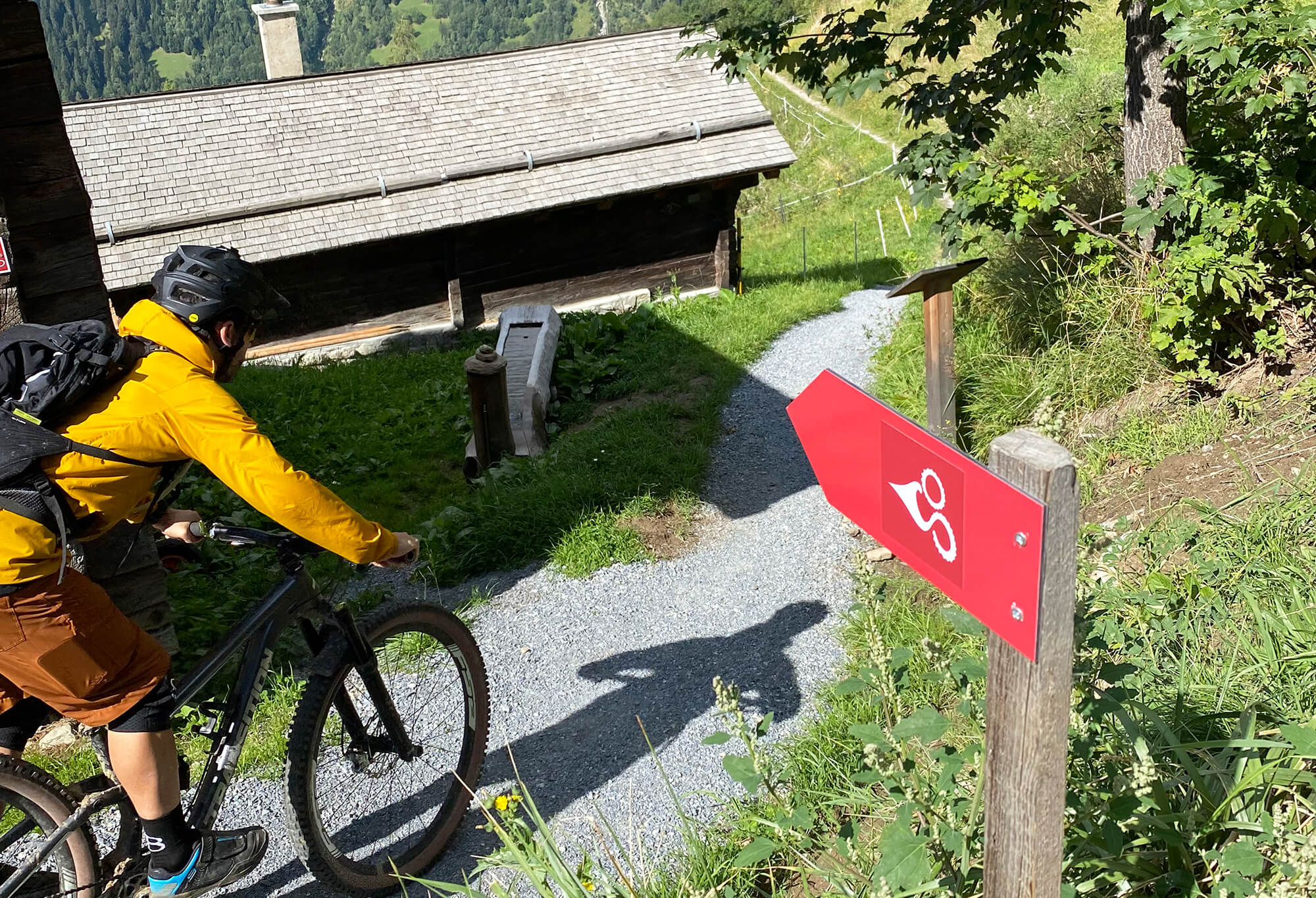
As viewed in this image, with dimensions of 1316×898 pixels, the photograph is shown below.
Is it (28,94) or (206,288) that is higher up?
(28,94)

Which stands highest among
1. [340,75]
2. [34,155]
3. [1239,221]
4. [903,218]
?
[34,155]

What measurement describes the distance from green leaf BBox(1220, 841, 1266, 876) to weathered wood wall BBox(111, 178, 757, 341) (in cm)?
1240

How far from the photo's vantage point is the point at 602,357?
10.6m

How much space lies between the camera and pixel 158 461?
2.95 meters

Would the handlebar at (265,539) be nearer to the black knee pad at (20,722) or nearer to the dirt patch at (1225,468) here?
the black knee pad at (20,722)

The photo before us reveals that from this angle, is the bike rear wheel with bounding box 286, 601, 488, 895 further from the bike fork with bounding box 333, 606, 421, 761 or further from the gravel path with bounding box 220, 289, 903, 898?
the gravel path with bounding box 220, 289, 903, 898

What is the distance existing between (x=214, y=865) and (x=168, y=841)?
195 mm

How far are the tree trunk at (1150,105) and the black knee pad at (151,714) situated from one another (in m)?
5.89

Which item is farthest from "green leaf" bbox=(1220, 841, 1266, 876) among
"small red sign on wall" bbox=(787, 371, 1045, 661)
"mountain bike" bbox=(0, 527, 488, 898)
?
"mountain bike" bbox=(0, 527, 488, 898)

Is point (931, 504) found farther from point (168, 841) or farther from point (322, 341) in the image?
point (322, 341)

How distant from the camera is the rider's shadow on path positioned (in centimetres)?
392

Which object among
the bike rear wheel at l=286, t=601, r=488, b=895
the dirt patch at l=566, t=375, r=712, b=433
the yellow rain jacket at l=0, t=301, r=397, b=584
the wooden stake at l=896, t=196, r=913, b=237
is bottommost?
the wooden stake at l=896, t=196, r=913, b=237

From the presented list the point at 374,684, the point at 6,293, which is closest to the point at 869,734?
the point at 374,684

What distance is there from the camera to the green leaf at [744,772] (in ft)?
8.13
